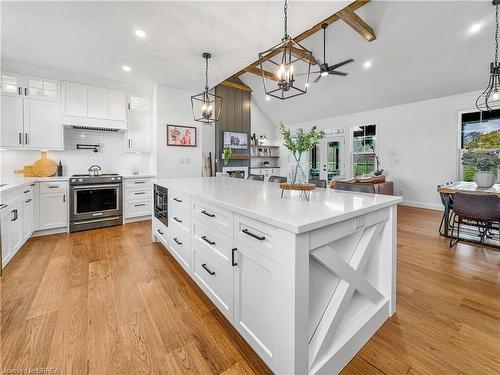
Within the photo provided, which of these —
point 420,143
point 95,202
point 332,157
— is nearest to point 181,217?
point 95,202

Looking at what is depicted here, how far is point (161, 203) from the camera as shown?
296 centimetres

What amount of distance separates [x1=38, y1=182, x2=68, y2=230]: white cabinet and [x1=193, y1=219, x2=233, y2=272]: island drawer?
317 centimetres

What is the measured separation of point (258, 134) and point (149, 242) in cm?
653

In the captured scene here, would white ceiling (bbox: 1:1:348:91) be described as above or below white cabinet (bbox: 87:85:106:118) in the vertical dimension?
above

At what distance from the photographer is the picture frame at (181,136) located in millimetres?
5055

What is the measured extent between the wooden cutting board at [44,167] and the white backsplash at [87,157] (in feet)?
0.31

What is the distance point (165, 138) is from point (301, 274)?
471cm

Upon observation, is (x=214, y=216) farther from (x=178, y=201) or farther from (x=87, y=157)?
(x=87, y=157)

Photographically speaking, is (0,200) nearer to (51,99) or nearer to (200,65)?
(51,99)

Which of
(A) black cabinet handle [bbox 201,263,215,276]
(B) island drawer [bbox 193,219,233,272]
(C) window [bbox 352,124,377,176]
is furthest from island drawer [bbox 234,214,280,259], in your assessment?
(C) window [bbox 352,124,377,176]

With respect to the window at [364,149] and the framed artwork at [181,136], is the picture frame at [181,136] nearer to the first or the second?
the framed artwork at [181,136]

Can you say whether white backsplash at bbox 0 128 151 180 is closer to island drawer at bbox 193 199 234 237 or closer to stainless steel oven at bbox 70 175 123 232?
stainless steel oven at bbox 70 175 123 232

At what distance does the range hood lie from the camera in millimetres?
4000

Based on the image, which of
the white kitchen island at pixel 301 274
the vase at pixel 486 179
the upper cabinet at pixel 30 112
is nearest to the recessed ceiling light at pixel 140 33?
the upper cabinet at pixel 30 112
